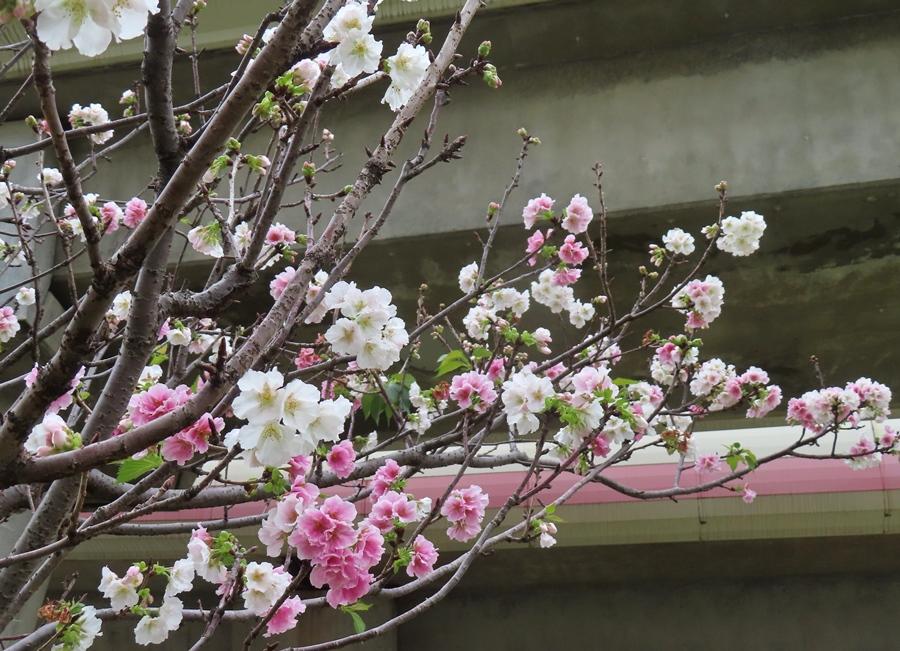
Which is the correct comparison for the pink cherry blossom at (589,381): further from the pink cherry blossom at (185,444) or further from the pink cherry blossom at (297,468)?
the pink cherry blossom at (185,444)

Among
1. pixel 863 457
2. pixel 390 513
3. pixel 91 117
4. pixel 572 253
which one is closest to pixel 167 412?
pixel 390 513

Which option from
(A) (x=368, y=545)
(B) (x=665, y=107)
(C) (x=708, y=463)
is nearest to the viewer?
(A) (x=368, y=545)

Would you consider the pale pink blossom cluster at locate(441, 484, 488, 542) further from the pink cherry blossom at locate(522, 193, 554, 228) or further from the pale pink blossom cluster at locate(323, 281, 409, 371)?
the pink cherry blossom at locate(522, 193, 554, 228)

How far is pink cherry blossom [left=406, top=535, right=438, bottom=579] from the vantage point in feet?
6.61

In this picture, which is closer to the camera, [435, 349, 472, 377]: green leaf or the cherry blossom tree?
the cherry blossom tree

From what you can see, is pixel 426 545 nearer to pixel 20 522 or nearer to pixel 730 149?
pixel 730 149

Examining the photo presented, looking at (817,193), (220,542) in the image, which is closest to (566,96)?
(817,193)

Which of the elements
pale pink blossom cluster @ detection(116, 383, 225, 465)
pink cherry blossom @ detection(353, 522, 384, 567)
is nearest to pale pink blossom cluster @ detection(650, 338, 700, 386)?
pink cherry blossom @ detection(353, 522, 384, 567)

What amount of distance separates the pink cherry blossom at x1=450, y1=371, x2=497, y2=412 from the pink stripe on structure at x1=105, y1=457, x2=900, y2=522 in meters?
2.21

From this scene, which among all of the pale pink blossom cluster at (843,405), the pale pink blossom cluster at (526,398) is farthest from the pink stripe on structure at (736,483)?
the pale pink blossom cluster at (526,398)

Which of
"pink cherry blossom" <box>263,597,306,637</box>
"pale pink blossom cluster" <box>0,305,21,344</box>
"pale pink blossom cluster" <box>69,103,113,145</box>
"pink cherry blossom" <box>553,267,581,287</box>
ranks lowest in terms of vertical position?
"pink cherry blossom" <box>263,597,306,637</box>

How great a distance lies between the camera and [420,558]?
2.03 meters

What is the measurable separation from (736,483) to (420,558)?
312 centimetres

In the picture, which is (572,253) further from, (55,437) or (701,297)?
(55,437)
